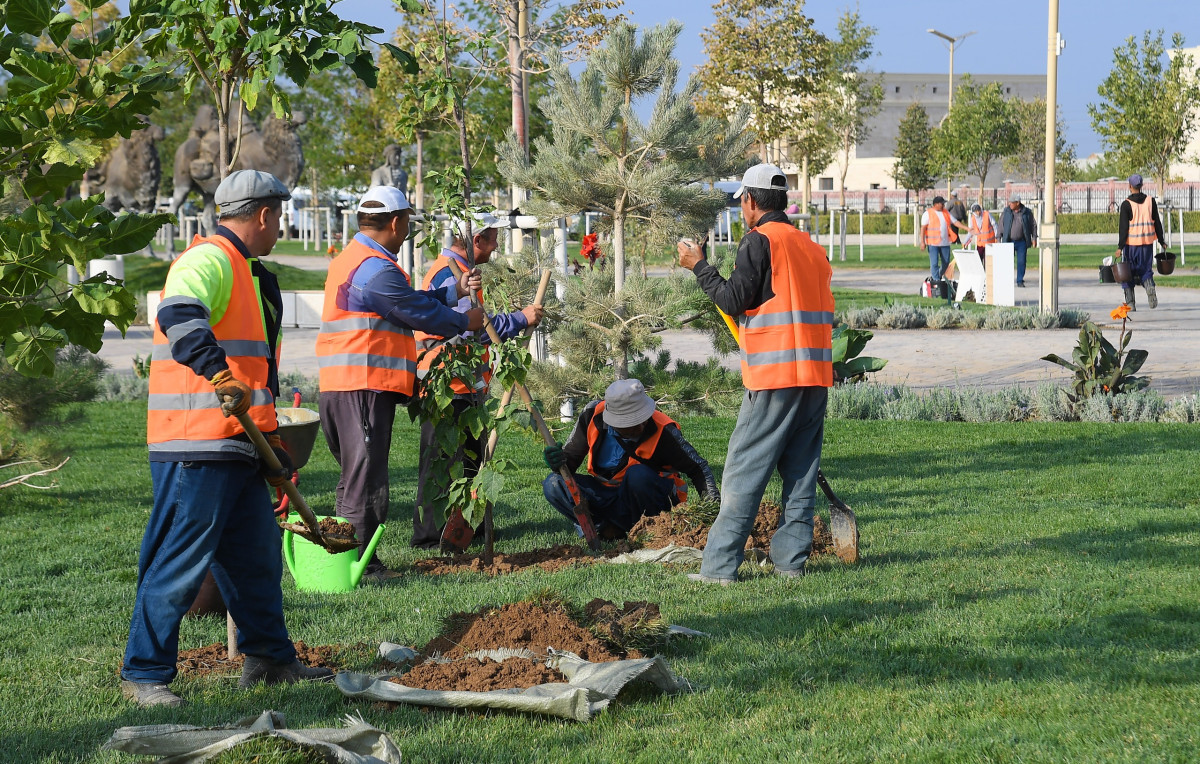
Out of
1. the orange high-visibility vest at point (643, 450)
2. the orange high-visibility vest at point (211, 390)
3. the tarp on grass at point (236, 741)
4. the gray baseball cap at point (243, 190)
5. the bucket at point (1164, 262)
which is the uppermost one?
the gray baseball cap at point (243, 190)

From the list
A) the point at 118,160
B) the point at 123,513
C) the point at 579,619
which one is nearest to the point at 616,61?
the point at 123,513

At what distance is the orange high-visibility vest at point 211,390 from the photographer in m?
4.11

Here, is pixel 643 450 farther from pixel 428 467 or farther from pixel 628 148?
pixel 628 148

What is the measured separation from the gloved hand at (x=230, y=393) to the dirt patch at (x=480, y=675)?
1.11 meters

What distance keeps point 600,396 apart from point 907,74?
101 meters

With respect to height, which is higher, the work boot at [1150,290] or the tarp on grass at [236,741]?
the work boot at [1150,290]

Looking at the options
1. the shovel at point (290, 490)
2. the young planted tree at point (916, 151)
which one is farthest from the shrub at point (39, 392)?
the young planted tree at point (916, 151)

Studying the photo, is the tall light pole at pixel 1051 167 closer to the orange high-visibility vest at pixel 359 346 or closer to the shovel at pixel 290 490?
the orange high-visibility vest at pixel 359 346

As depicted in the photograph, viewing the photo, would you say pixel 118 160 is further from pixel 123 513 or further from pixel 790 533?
pixel 790 533

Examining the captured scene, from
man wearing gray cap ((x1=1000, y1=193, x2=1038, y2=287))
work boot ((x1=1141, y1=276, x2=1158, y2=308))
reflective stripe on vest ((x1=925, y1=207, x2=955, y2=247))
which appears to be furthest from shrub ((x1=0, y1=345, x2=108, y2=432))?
man wearing gray cap ((x1=1000, y1=193, x2=1038, y2=287))

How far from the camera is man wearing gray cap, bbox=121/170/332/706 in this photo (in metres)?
4.08

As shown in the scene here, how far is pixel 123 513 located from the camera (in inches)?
306

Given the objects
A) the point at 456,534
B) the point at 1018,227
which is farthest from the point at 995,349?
the point at 456,534

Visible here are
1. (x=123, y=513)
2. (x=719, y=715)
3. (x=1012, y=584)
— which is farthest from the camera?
(x=123, y=513)
